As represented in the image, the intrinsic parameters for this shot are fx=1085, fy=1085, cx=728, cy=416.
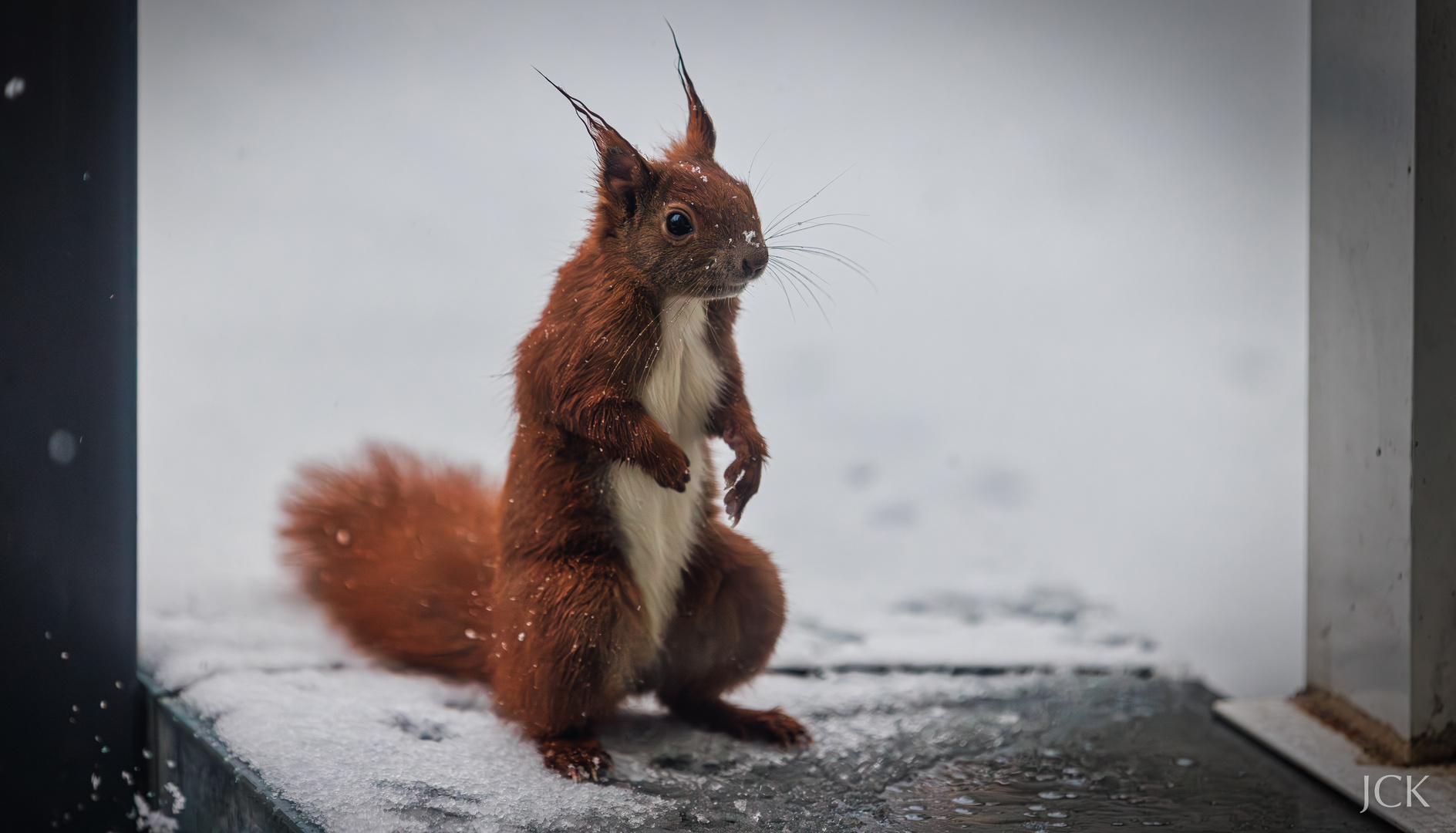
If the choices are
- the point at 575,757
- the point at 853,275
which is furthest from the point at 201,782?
the point at 853,275

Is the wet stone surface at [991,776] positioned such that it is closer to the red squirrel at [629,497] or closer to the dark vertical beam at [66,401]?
the red squirrel at [629,497]

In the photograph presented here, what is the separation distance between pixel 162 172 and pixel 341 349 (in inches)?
16.8

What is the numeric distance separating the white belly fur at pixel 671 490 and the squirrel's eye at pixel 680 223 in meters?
0.08

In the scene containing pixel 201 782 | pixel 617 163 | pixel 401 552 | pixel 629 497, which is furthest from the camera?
pixel 401 552

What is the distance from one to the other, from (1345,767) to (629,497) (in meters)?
0.98

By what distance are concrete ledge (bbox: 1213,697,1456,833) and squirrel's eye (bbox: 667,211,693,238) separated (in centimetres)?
105

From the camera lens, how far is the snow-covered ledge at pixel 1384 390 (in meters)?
1.34

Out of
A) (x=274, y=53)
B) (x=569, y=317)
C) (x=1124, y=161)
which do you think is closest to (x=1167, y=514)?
(x=1124, y=161)

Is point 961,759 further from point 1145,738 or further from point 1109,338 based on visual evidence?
point 1109,338

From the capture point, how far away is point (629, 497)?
123cm

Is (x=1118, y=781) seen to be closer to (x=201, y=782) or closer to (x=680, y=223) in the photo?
(x=680, y=223)

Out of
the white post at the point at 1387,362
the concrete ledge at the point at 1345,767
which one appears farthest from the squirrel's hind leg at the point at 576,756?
the white post at the point at 1387,362

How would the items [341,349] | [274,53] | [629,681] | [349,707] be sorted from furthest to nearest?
[341,349] → [274,53] → [349,707] → [629,681]

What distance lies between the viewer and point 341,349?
6.73 ft
